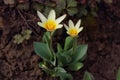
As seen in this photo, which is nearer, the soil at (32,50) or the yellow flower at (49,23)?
the yellow flower at (49,23)

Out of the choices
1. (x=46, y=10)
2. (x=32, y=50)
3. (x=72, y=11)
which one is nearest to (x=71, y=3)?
(x=72, y=11)

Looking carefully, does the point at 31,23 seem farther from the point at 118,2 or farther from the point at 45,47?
the point at 118,2

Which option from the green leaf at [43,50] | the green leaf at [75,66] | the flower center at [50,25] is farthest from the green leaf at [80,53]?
the flower center at [50,25]

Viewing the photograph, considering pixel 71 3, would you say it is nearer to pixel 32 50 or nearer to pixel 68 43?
pixel 68 43

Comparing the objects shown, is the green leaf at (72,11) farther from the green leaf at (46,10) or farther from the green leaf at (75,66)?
the green leaf at (75,66)

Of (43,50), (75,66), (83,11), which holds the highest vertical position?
(83,11)
